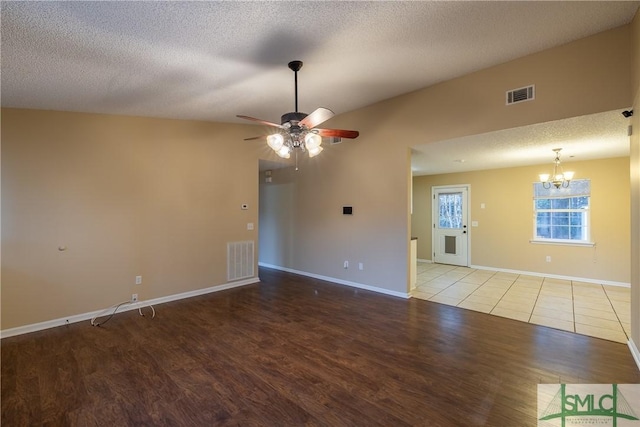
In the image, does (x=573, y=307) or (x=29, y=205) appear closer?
(x=29, y=205)

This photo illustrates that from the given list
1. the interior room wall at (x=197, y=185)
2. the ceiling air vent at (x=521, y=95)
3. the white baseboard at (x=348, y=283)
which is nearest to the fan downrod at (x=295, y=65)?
the interior room wall at (x=197, y=185)

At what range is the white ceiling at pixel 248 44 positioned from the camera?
210 centimetres

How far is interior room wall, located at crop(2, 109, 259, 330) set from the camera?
322cm

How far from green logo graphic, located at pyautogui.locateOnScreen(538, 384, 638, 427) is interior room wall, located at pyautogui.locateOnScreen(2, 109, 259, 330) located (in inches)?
179

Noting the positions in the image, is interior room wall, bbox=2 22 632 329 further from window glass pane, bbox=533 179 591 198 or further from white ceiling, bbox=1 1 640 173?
window glass pane, bbox=533 179 591 198

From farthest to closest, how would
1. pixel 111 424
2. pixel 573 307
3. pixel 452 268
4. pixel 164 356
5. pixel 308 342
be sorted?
1. pixel 452 268
2. pixel 573 307
3. pixel 308 342
4. pixel 164 356
5. pixel 111 424

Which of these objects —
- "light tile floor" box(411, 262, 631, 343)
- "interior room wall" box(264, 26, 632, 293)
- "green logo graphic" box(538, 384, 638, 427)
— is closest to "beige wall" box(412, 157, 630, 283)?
"light tile floor" box(411, 262, 631, 343)

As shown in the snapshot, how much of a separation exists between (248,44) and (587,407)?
13.0 feet

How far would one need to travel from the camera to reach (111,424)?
1.81 m

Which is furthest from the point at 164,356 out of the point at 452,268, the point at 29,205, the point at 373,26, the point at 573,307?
the point at 452,268

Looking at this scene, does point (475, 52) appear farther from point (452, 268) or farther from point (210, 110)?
point (452, 268)

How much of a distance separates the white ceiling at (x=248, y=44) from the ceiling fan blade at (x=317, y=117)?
0.71m

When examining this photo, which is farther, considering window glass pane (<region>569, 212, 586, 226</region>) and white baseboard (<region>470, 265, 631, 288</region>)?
window glass pane (<region>569, 212, 586, 226</region>)

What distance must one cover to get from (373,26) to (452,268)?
19.6ft
